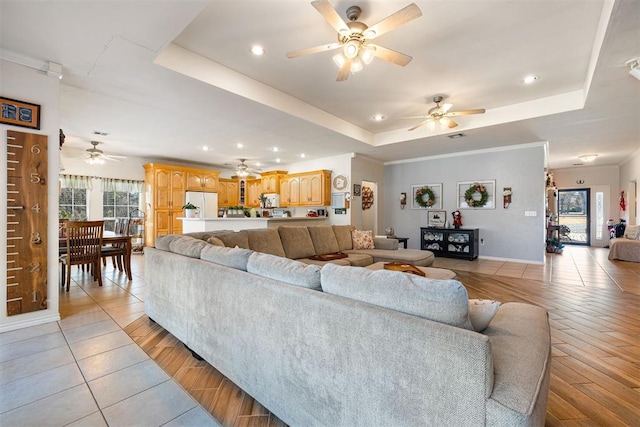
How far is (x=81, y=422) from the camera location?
61.9 inches

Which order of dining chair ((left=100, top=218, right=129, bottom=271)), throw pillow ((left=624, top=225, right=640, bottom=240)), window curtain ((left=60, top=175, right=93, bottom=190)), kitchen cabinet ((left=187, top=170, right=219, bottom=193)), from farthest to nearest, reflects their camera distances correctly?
kitchen cabinet ((left=187, top=170, right=219, bottom=193))
window curtain ((left=60, top=175, right=93, bottom=190))
throw pillow ((left=624, top=225, right=640, bottom=240))
dining chair ((left=100, top=218, right=129, bottom=271))

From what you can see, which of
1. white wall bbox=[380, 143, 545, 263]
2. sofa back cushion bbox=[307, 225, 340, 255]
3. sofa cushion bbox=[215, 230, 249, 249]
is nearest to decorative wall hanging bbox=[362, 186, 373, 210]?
white wall bbox=[380, 143, 545, 263]

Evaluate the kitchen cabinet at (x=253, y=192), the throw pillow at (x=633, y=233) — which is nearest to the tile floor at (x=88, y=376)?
the kitchen cabinet at (x=253, y=192)

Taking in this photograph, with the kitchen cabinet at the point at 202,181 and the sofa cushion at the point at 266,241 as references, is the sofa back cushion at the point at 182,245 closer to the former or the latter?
the sofa cushion at the point at 266,241

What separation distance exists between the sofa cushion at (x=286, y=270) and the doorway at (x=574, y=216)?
36.7 ft

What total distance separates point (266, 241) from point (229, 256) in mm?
1881

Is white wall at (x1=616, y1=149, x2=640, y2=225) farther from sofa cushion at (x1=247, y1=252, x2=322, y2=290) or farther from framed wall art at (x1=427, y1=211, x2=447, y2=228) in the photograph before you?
sofa cushion at (x1=247, y1=252, x2=322, y2=290)

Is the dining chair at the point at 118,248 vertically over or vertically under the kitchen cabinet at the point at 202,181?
under

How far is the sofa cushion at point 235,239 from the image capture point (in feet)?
11.2

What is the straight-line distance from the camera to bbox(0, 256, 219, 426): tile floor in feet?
5.29

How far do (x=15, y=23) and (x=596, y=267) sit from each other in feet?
30.0

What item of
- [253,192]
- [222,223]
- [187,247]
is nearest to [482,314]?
[187,247]

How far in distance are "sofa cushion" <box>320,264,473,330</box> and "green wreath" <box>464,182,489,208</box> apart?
6.44 meters

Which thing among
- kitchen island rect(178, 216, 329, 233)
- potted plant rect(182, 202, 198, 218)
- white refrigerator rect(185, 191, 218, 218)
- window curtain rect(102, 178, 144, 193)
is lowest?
kitchen island rect(178, 216, 329, 233)
